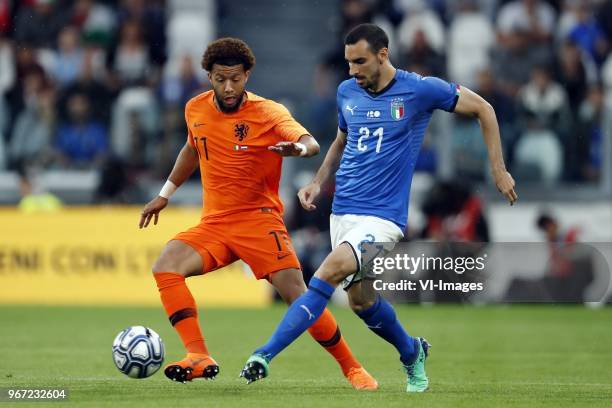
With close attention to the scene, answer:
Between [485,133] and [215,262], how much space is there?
2012mm

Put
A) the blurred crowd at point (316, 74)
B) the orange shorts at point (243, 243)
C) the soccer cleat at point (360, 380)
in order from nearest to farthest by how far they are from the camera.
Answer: the soccer cleat at point (360, 380) → the orange shorts at point (243, 243) → the blurred crowd at point (316, 74)

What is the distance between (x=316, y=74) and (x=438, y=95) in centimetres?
1281

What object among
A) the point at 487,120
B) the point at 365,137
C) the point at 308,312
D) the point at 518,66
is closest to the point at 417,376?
the point at 308,312

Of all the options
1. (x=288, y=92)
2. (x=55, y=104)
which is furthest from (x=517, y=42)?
(x=55, y=104)

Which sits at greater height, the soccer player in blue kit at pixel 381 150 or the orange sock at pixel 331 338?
the soccer player in blue kit at pixel 381 150

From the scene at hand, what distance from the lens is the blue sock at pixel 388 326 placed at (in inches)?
345

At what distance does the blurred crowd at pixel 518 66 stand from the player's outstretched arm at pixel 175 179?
9687 millimetres

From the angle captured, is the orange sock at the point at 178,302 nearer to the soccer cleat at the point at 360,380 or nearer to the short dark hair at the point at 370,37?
the soccer cleat at the point at 360,380

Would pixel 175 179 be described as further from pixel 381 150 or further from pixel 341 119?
pixel 381 150

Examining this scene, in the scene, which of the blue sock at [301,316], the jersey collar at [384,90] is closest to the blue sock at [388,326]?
the blue sock at [301,316]

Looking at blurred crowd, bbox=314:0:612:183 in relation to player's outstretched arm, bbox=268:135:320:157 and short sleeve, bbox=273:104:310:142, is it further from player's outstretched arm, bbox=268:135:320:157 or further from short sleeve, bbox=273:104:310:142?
player's outstretched arm, bbox=268:135:320:157

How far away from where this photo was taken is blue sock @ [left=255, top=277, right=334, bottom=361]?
8211 mm

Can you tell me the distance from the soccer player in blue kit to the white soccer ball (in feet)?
3.80

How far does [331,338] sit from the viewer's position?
9023 mm
